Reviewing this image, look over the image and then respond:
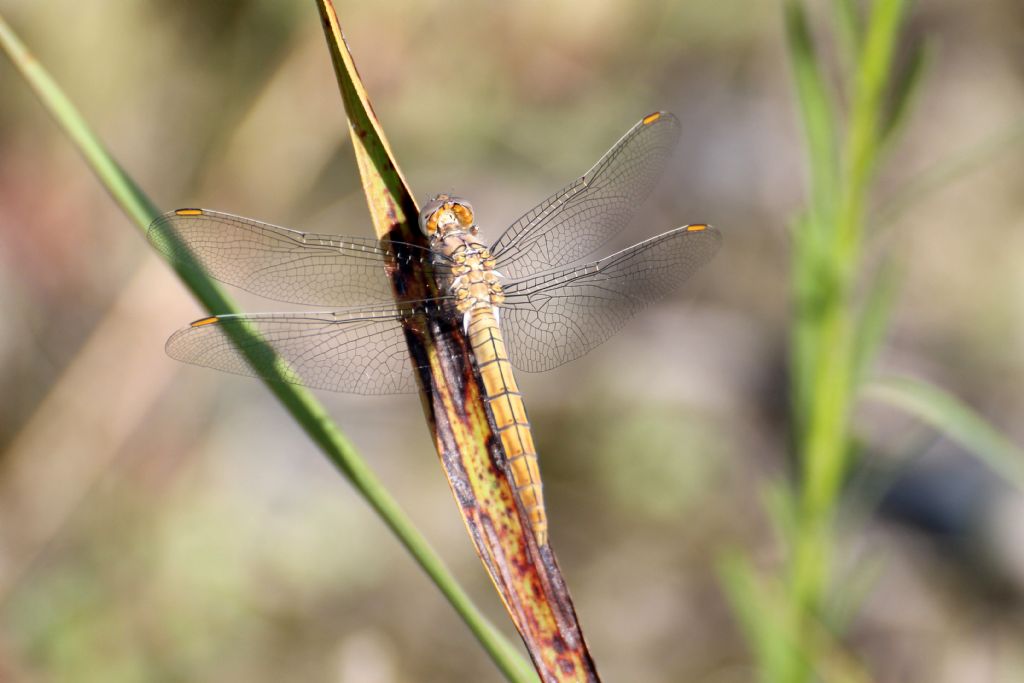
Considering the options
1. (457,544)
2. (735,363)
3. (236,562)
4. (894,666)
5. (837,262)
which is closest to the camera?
(837,262)

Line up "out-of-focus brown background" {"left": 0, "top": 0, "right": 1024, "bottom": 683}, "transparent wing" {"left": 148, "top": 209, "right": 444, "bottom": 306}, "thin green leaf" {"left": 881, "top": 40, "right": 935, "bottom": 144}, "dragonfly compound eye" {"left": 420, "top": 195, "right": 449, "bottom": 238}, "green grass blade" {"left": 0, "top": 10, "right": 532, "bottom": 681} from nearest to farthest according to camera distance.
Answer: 1. "green grass blade" {"left": 0, "top": 10, "right": 532, "bottom": 681}
2. "thin green leaf" {"left": 881, "top": 40, "right": 935, "bottom": 144}
3. "transparent wing" {"left": 148, "top": 209, "right": 444, "bottom": 306}
4. "dragonfly compound eye" {"left": 420, "top": 195, "right": 449, "bottom": 238}
5. "out-of-focus brown background" {"left": 0, "top": 0, "right": 1024, "bottom": 683}

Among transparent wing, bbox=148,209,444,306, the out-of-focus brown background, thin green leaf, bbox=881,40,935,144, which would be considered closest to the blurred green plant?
thin green leaf, bbox=881,40,935,144

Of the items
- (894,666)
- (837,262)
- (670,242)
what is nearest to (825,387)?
(837,262)

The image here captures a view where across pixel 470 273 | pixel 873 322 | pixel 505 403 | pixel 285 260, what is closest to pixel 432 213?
pixel 470 273

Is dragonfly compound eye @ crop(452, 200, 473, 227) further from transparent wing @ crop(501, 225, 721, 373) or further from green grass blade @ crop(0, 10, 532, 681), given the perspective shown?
green grass blade @ crop(0, 10, 532, 681)

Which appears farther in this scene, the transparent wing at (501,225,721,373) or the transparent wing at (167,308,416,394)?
the transparent wing at (501,225,721,373)

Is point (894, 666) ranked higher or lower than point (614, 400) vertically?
lower

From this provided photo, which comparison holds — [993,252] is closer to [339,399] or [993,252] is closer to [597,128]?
[597,128]
